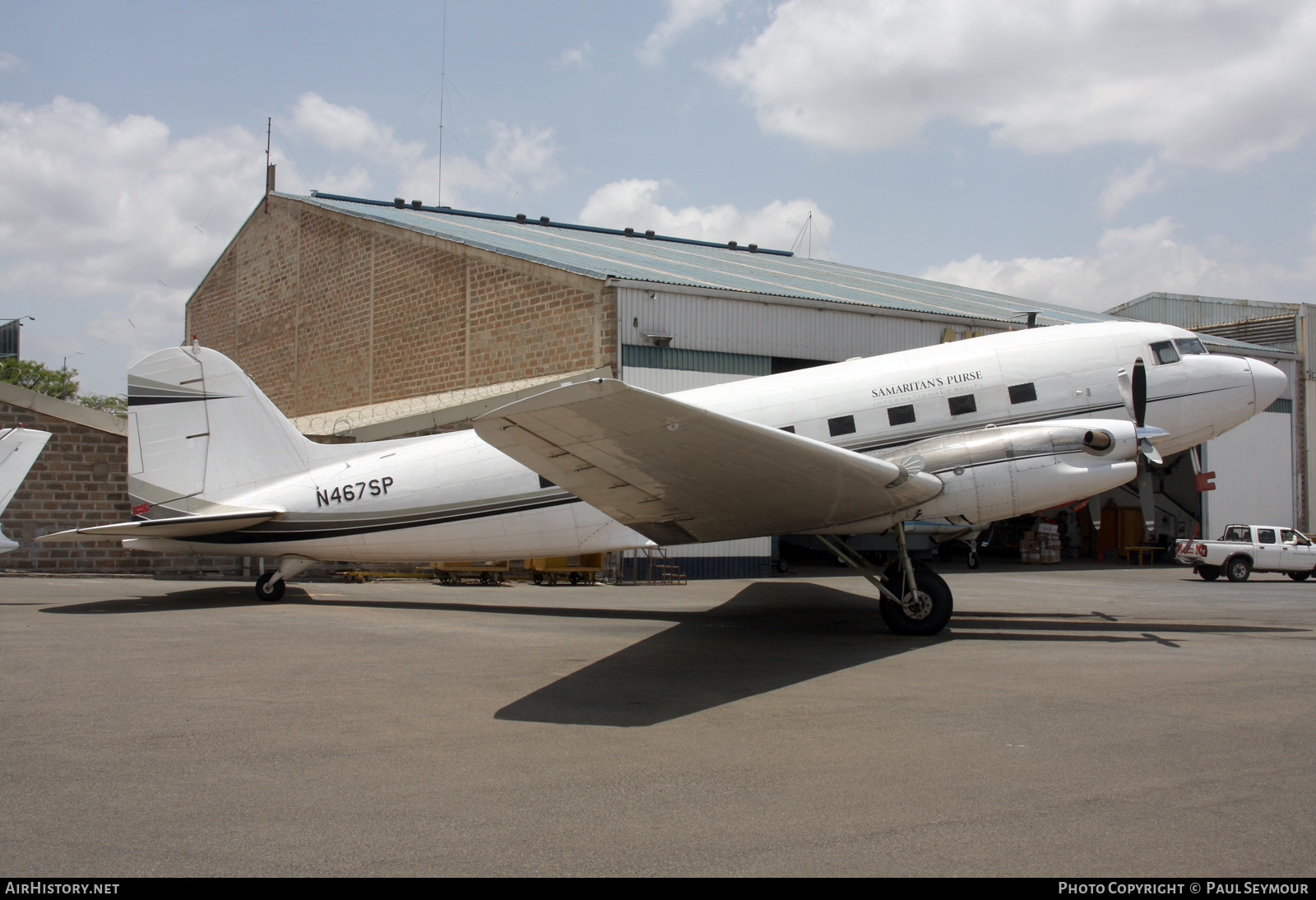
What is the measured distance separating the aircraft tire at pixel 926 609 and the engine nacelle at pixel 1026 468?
32.5 inches

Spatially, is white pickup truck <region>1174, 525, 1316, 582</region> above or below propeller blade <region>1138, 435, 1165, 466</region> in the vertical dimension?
below

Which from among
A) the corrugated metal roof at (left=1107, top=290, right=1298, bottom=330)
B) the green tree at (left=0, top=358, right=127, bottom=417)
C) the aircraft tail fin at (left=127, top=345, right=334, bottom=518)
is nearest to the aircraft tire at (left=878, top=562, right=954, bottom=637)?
the aircraft tail fin at (left=127, top=345, right=334, bottom=518)

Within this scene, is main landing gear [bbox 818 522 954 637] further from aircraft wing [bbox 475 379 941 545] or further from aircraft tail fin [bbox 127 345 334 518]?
aircraft tail fin [bbox 127 345 334 518]

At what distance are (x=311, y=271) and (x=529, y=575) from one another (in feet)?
57.3

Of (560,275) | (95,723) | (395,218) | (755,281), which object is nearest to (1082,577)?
(755,281)

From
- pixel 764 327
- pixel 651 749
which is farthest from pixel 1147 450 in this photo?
pixel 764 327

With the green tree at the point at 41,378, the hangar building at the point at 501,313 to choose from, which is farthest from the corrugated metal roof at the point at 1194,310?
the green tree at the point at 41,378

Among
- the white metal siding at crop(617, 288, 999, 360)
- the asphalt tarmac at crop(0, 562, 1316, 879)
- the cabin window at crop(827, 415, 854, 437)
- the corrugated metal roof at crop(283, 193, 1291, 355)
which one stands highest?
the corrugated metal roof at crop(283, 193, 1291, 355)

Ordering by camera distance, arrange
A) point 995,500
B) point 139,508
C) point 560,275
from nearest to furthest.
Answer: point 995,500 → point 139,508 → point 560,275

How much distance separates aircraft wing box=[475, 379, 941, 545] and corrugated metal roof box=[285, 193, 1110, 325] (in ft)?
37.8

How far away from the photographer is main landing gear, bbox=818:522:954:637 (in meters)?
10.9

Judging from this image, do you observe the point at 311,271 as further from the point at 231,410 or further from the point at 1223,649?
the point at 1223,649

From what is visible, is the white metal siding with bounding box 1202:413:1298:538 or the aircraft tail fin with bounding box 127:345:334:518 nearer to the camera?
the aircraft tail fin with bounding box 127:345:334:518

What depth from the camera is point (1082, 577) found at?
22.9 meters
